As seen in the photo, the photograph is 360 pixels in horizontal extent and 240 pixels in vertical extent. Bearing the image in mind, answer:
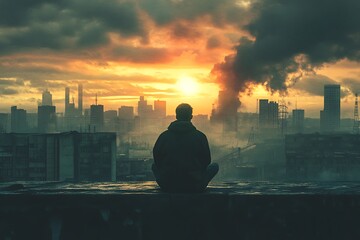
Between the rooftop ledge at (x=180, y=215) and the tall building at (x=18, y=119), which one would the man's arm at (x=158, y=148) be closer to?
the rooftop ledge at (x=180, y=215)

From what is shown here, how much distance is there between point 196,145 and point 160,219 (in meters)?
1.13

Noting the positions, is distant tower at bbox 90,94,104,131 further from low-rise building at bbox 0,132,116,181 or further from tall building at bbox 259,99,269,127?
low-rise building at bbox 0,132,116,181

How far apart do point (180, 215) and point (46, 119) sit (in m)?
183

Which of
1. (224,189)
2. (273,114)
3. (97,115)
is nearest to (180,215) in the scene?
(224,189)

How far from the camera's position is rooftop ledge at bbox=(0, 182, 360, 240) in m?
8.38

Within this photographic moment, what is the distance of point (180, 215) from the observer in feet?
27.5

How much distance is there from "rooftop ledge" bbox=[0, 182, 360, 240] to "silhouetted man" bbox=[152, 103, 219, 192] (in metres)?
0.20

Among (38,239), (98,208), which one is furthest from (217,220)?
(38,239)

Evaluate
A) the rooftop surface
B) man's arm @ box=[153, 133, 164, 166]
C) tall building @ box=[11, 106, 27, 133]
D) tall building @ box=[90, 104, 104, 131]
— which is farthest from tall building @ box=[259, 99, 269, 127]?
man's arm @ box=[153, 133, 164, 166]

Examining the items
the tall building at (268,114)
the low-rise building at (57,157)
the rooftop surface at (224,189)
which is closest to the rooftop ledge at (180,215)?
the rooftop surface at (224,189)

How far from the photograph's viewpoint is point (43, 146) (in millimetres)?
67250

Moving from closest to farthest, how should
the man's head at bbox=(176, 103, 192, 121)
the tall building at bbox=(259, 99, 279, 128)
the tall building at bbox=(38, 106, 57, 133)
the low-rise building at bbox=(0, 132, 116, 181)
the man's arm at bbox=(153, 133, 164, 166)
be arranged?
the man's arm at bbox=(153, 133, 164, 166), the man's head at bbox=(176, 103, 192, 121), the low-rise building at bbox=(0, 132, 116, 181), the tall building at bbox=(259, 99, 279, 128), the tall building at bbox=(38, 106, 57, 133)

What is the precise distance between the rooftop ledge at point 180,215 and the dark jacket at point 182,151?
0.38m

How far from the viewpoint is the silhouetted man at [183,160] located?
8438 millimetres
